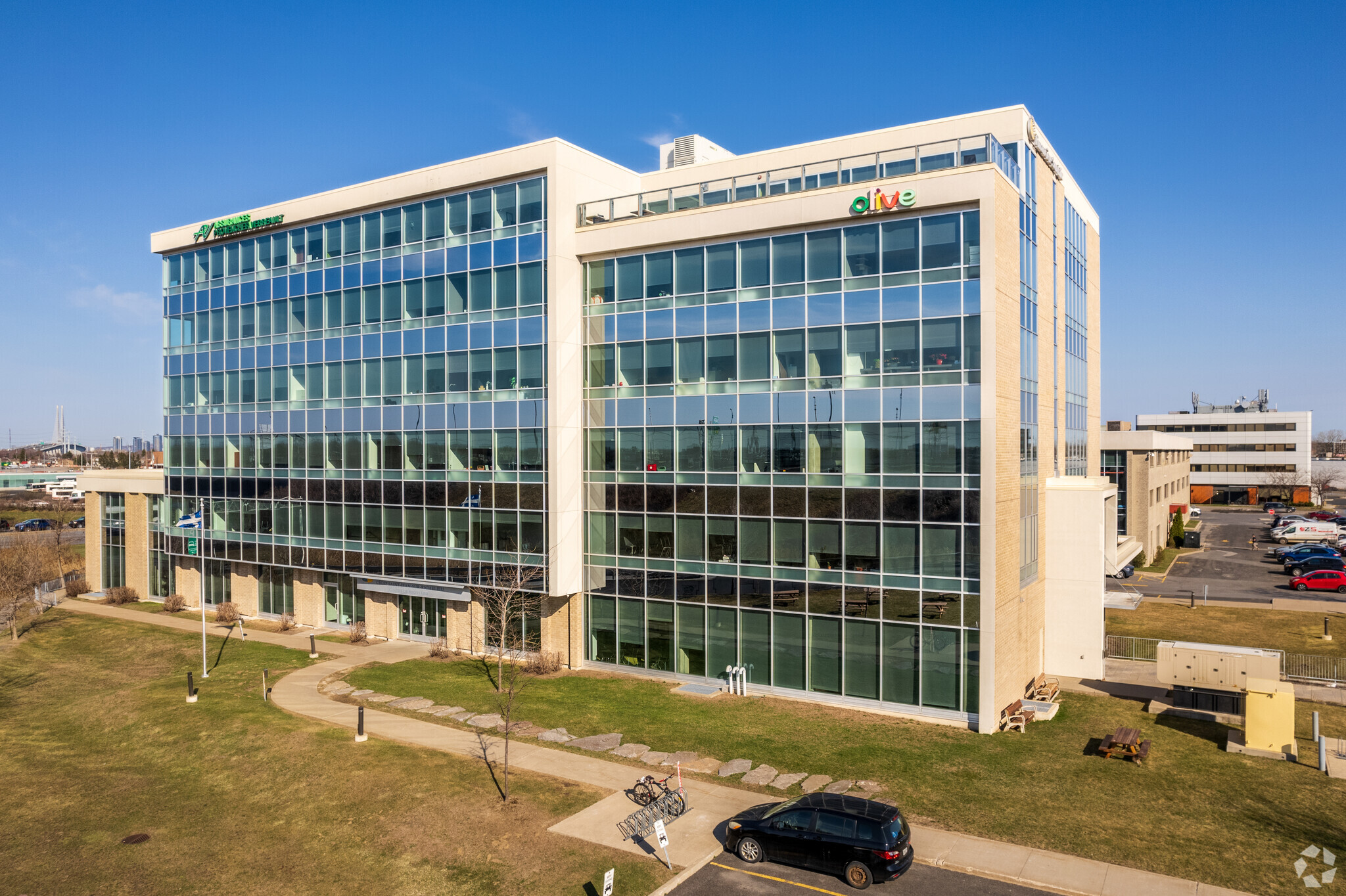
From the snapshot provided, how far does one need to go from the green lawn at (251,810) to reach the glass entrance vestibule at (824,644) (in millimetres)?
10821

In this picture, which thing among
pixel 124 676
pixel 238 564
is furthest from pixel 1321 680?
pixel 238 564

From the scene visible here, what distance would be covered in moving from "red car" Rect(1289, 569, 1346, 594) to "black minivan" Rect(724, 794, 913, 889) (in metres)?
49.3

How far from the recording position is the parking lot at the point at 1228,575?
53.5 m

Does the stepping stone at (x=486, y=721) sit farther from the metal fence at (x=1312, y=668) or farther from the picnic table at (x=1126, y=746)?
the metal fence at (x=1312, y=668)

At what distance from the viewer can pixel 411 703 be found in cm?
3148

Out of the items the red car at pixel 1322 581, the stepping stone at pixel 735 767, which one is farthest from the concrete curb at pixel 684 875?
the red car at pixel 1322 581

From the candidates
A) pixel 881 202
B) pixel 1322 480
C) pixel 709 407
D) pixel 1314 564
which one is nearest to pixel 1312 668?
pixel 881 202

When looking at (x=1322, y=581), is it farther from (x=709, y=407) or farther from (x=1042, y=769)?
(x=709, y=407)

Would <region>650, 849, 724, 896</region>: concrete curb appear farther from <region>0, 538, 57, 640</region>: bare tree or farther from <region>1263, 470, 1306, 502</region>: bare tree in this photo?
<region>1263, 470, 1306, 502</region>: bare tree

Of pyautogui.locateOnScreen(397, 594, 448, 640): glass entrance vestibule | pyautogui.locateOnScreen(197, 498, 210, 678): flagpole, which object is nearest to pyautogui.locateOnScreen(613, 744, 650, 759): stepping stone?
pyautogui.locateOnScreen(397, 594, 448, 640): glass entrance vestibule

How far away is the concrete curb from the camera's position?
1767cm

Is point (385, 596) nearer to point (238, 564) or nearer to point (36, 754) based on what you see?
point (238, 564)

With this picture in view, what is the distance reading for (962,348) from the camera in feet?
94.1

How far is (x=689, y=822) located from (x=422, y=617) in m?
24.1
